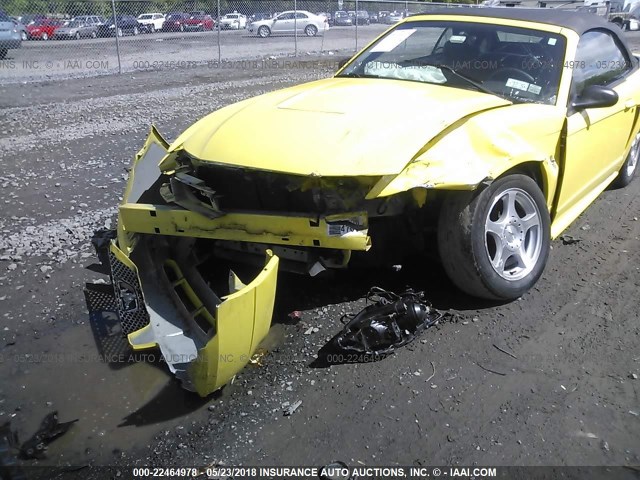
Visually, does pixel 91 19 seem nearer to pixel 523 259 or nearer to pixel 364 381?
pixel 523 259

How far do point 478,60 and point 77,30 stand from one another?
13.2 m

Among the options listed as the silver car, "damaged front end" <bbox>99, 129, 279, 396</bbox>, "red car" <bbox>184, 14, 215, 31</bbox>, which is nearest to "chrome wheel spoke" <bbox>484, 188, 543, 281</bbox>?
"damaged front end" <bbox>99, 129, 279, 396</bbox>

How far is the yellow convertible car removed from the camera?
315cm

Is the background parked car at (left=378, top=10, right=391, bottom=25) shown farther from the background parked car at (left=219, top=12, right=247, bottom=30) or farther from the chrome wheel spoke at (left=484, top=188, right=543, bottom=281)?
the chrome wheel spoke at (left=484, top=188, right=543, bottom=281)

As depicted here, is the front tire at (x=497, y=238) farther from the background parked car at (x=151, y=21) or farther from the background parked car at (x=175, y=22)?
the background parked car at (x=175, y=22)

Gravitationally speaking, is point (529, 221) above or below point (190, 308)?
above

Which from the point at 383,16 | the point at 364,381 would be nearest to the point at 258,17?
the point at 383,16

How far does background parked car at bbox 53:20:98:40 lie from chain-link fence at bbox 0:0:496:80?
2 cm

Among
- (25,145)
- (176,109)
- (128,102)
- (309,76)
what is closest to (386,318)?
(25,145)

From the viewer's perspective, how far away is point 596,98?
4066 mm

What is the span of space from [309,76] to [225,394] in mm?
11973

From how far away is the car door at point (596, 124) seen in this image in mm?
4164

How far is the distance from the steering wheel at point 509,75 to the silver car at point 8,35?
14.5 metres

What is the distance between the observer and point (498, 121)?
3.57 metres
